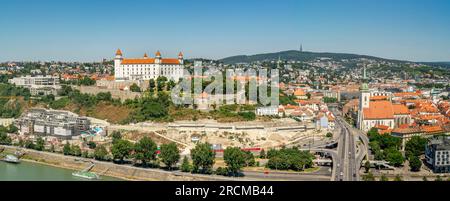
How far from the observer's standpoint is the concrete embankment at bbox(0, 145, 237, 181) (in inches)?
316

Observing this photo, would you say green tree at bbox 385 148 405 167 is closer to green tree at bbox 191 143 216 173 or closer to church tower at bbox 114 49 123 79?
green tree at bbox 191 143 216 173

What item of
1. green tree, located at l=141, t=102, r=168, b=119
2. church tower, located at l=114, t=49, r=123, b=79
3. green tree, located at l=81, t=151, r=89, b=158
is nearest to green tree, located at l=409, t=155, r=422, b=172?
green tree, located at l=141, t=102, r=168, b=119

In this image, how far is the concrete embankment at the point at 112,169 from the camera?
8023 mm

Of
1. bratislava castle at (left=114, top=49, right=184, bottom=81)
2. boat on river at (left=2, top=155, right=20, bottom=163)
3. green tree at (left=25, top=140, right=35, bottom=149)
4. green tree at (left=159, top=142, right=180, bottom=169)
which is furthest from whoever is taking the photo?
bratislava castle at (left=114, top=49, right=184, bottom=81)

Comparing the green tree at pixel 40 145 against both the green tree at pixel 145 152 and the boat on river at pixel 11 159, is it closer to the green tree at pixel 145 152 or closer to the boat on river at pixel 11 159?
the boat on river at pixel 11 159

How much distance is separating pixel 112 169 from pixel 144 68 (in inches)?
273

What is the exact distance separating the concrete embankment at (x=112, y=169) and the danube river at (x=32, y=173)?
0.18m

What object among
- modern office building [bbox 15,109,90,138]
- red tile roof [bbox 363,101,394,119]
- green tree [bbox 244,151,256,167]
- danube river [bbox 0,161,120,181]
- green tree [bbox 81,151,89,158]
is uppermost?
red tile roof [bbox 363,101,394,119]

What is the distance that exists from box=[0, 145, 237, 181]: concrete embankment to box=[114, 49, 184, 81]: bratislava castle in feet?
17.5

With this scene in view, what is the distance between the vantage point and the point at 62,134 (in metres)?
11.5

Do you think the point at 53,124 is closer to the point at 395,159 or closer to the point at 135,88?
the point at 135,88
